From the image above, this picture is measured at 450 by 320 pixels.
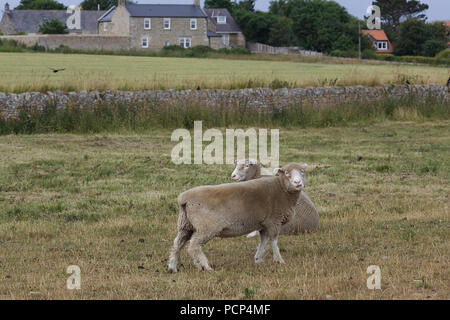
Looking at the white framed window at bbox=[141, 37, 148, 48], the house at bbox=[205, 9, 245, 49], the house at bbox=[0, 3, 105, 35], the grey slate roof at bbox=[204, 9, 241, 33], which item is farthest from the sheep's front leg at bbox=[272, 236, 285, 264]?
the house at bbox=[0, 3, 105, 35]

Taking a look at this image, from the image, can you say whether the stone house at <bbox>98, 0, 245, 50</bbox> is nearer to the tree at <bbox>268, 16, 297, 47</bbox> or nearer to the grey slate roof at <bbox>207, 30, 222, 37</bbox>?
the grey slate roof at <bbox>207, 30, 222, 37</bbox>

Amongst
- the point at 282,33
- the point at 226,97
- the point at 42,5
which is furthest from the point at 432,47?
the point at 42,5

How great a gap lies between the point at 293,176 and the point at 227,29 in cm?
8591

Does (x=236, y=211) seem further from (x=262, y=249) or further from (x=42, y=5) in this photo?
(x=42, y=5)

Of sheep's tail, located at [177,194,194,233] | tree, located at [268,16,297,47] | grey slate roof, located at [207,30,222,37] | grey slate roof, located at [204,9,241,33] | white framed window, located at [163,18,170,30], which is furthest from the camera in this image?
grey slate roof, located at [204,9,241,33]

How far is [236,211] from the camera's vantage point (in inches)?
290

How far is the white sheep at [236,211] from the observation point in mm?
7262

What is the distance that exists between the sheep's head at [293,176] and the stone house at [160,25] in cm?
7464

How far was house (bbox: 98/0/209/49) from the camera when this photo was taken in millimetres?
82375

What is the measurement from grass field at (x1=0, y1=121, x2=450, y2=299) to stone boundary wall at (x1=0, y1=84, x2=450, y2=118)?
1794 mm

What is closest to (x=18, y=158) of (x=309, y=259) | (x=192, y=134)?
(x=192, y=134)

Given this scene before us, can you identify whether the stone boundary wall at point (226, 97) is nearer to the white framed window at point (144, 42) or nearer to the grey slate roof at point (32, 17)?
the white framed window at point (144, 42)

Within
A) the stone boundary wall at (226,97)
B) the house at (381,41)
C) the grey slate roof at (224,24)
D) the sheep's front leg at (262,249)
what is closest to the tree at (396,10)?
the house at (381,41)
